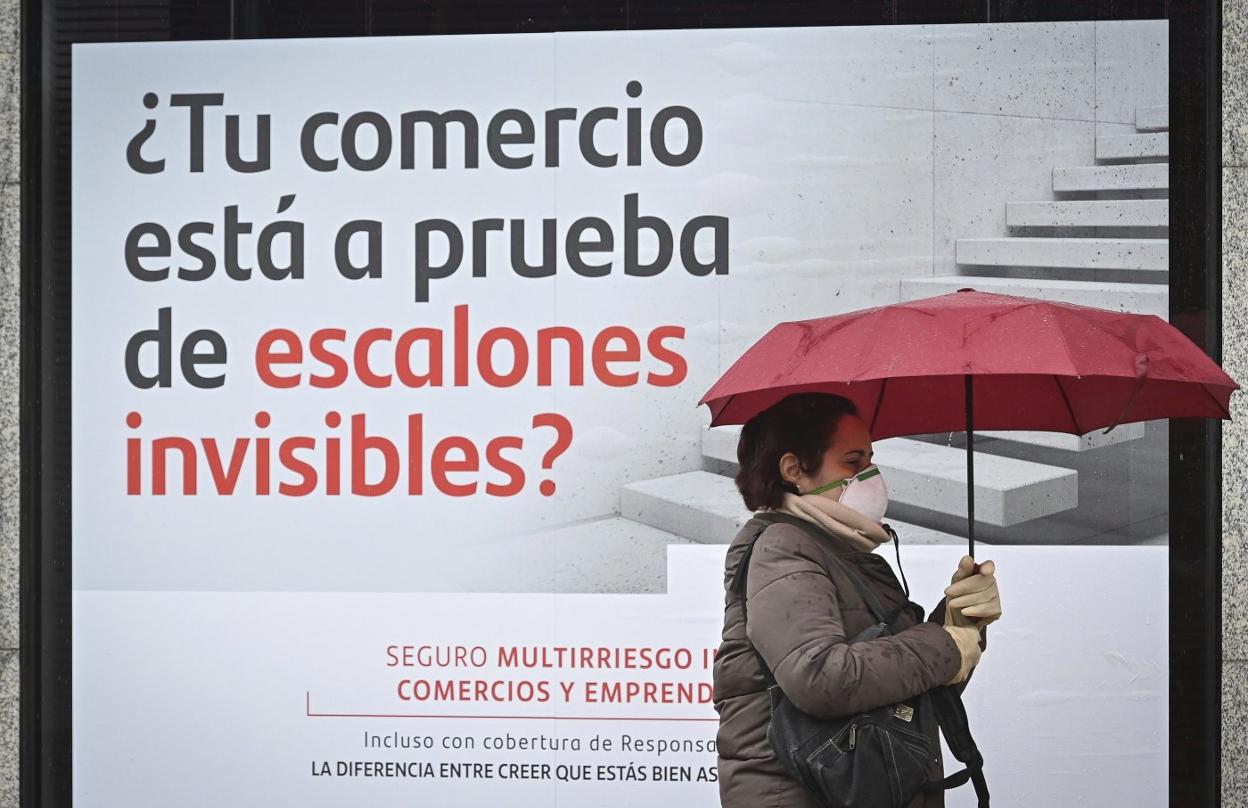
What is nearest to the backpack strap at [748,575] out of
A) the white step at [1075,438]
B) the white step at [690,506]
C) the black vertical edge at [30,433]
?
the white step at [690,506]

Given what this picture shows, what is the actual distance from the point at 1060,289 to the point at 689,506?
156 centimetres

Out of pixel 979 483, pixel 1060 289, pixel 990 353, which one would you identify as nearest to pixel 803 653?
pixel 990 353

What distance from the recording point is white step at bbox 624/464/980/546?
445 cm

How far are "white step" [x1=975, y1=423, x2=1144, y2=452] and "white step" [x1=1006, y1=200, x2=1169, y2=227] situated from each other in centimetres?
74

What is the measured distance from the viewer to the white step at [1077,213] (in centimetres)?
443

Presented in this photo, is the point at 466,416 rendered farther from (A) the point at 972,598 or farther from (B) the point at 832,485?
(A) the point at 972,598

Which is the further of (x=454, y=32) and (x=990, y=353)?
(x=454, y=32)

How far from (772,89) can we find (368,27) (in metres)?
1.51

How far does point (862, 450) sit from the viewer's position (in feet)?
8.41

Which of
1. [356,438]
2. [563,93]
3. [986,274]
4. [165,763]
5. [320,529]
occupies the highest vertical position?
[563,93]

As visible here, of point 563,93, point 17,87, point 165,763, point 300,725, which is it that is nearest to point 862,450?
point 563,93

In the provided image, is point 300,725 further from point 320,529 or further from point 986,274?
point 986,274

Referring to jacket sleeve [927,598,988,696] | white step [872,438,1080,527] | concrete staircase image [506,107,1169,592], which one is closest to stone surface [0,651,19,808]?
concrete staircase image [506,107,1169,592]

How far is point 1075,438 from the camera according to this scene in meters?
4.40
